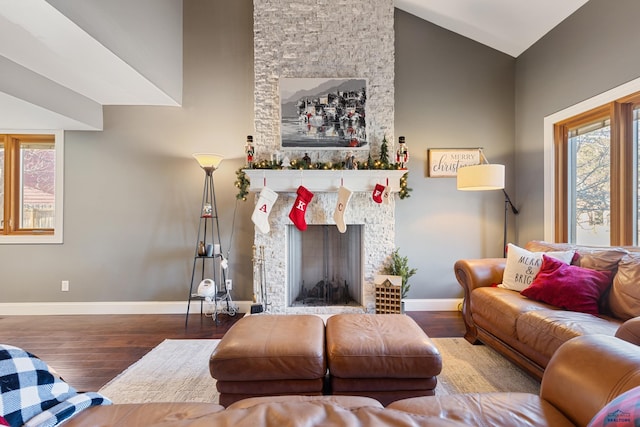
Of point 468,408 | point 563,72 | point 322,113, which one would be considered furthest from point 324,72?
point 468,408

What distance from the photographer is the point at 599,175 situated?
2.73m

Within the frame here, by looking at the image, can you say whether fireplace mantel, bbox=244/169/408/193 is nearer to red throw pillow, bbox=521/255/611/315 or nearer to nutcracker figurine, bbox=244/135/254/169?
nutcracker figurine, bbox=244/135/254/169

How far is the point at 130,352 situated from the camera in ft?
8.21

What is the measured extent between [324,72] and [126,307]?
11.5ft

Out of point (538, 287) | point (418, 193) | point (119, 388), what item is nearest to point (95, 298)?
point (119, 388)

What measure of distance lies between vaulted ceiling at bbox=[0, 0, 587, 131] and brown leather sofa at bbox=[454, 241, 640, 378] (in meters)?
2.31

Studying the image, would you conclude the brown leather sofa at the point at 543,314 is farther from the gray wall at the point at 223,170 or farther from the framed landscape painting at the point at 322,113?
the framed landscape painting at the point at 322,113

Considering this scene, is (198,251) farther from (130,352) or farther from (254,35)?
(254,35)

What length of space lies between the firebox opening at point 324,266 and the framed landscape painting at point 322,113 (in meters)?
0.99

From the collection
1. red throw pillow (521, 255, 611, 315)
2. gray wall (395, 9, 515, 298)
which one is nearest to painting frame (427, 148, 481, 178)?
gray wall (395, 9, 515, 298)

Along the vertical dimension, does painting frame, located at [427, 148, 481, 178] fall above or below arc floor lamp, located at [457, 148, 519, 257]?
above

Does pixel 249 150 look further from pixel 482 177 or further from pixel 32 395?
pixel 32 395

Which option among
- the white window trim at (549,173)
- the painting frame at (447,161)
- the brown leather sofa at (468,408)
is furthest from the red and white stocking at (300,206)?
the white window trim at (549,173)

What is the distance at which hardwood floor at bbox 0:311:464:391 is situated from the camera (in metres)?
2.26
